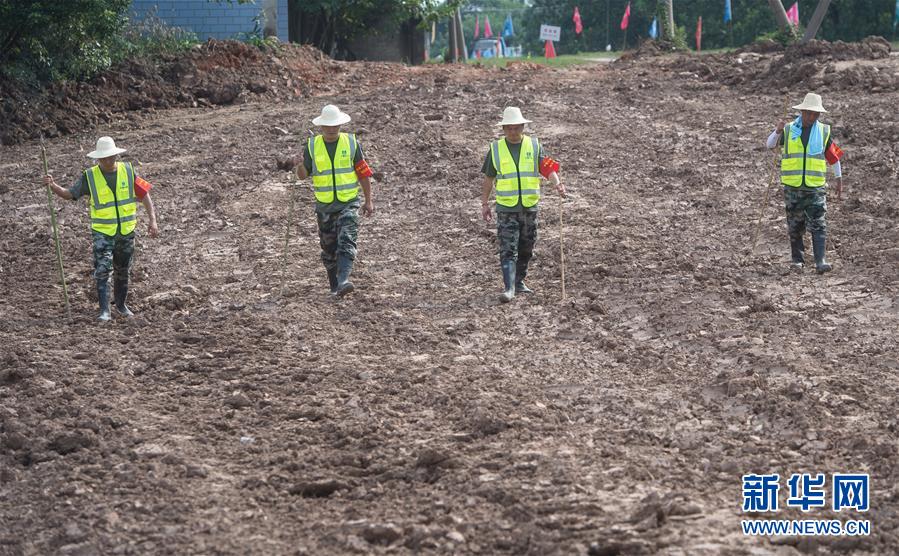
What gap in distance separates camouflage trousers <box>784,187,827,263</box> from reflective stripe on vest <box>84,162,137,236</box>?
21.5 feet

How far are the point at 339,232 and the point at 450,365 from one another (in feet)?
8.37

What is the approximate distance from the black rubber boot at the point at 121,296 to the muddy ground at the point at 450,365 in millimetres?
268

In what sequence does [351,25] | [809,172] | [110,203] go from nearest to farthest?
[110,203], [809,172], [351,25]

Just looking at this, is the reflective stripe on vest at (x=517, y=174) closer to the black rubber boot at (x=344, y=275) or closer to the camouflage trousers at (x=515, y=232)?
the camouflage trousers at (x=515, y=232)

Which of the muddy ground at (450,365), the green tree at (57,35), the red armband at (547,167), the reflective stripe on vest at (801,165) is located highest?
the green tree at (57,35)

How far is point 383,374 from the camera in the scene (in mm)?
9734

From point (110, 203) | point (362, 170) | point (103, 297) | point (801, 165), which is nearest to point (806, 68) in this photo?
point (801, 165)

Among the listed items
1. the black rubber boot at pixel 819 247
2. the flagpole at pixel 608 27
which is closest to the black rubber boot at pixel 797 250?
the black rubber boot at pixel 819 247

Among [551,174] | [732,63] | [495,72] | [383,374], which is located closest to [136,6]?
[495,72]

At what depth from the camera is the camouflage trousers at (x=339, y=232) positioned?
12.0 metres

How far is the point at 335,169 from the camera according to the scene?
38.9 ft

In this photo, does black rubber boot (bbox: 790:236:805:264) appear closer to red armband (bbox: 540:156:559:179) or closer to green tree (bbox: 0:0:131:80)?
red armband (bbox: 540:156:559:179)

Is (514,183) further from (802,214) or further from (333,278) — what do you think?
(802,214)

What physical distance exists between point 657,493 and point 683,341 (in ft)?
11.4
